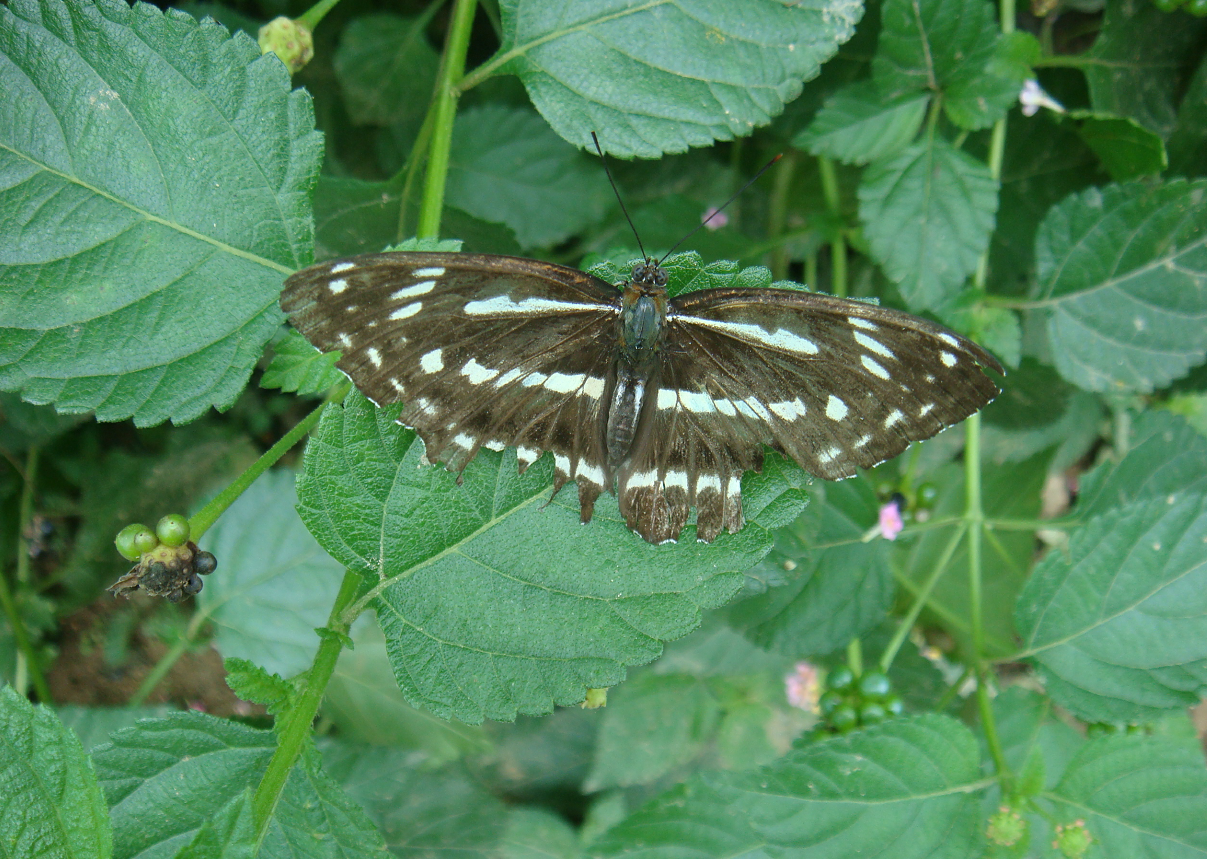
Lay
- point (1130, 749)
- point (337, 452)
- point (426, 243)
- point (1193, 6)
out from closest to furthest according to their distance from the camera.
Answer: point (337, 452) < point (426, 243) < point (1130, 749) < point (1193, 6)

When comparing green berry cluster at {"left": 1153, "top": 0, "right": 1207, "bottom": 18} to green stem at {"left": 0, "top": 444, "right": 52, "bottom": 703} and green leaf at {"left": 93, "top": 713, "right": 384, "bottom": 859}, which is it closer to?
green leaf at {"left": 93, "top": 713, "right": 384, "bottom": 859}

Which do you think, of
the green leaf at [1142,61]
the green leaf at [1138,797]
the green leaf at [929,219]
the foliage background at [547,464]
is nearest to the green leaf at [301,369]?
the foliage background at [547,464]

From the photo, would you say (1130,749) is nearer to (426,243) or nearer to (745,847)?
(745,847)

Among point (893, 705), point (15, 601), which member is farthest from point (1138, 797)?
point (15, 601)

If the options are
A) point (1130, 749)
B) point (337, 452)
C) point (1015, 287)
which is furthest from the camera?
point (1015, 287)

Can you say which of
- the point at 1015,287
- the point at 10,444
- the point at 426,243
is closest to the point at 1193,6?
the point at 1015,287

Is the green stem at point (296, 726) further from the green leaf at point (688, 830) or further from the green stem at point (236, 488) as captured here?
the green leaf at point (688, 830)
